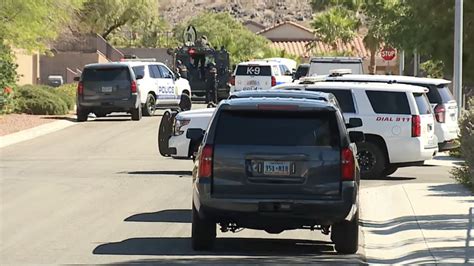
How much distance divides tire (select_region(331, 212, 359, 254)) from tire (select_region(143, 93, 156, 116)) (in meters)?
25.6

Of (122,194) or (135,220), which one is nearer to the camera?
(135,220)

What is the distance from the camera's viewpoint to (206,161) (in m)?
11.9

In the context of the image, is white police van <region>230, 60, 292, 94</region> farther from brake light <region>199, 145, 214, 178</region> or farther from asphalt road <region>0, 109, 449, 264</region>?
brake light <region>199, 145, 214, 178</region>

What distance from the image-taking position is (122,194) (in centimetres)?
1836

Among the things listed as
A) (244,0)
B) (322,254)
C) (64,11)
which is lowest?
(322,254)

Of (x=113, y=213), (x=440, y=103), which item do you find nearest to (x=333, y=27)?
(x=440, y=103)

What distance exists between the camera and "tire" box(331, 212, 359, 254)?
40.1ft

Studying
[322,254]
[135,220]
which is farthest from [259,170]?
[135,220]

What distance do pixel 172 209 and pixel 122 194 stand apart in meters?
2.15

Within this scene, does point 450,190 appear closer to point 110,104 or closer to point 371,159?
point 371,159

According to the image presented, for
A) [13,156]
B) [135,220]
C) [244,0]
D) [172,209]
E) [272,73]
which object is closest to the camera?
[135,220]

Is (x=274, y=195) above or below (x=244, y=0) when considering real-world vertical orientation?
below

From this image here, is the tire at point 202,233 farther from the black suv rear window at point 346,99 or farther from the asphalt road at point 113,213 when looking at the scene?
the black suv rear window at point 346,99

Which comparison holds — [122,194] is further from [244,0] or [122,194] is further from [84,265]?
[244,0]
